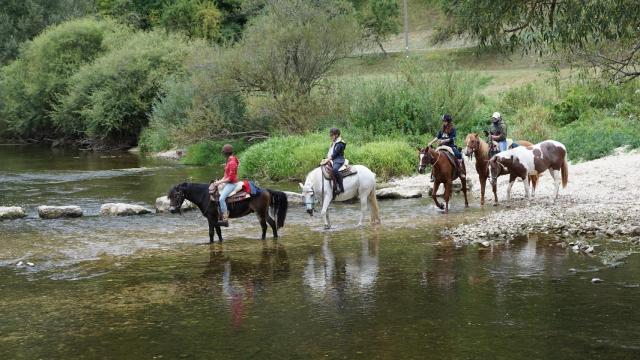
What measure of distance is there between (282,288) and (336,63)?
28115 millimetres

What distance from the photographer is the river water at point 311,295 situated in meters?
9.95

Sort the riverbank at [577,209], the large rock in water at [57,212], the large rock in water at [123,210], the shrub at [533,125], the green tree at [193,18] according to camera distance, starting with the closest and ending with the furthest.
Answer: the riverbank at [577,209]
the large rock in water at [57,212]
the large rock in water at [123,210]
the shrub at [533,125]
the green tree at [193,18]

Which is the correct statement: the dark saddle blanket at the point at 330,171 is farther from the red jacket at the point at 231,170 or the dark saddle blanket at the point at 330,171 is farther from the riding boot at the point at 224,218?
the riding boot at the point at 224,218

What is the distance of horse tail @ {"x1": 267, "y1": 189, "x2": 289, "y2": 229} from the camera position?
18.0 m

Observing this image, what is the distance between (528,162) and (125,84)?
1373 inches

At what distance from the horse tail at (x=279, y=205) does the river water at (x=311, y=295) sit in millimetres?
556

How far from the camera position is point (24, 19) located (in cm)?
6656

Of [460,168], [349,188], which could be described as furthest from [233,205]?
[460,168]

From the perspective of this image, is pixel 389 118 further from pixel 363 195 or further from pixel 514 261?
pixel 514 261

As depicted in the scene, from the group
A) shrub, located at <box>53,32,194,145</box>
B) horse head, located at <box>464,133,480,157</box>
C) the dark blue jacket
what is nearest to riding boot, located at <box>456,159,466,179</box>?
horse head, located at <box>464,133,480,157</box>

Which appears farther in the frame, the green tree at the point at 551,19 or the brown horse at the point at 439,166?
the brown horse at the point at 439,166

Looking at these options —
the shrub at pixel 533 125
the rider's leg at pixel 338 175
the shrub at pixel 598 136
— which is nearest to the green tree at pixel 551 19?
the rider's leg at pixel 338 175

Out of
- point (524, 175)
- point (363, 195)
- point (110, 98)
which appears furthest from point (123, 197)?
point (110, 98)

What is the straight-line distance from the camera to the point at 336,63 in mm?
40062
